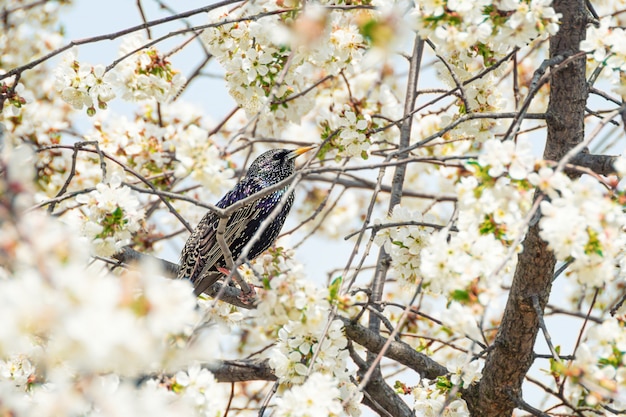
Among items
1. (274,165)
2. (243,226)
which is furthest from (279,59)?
(274,165)

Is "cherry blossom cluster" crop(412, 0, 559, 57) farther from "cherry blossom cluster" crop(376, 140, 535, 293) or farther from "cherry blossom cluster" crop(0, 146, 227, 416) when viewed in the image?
"cherry blossom cluster" crop(0, 146, 227, 416)

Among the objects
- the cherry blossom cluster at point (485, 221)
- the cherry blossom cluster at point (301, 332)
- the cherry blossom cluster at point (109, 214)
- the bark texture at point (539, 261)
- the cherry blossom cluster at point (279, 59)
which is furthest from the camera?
the cherry blossom cluster at point (279, 59)

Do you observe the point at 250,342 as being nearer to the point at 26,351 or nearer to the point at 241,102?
the point at 241,102

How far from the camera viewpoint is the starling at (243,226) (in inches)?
159

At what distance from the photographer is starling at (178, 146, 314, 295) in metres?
4.04

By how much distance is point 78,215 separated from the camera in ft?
8.89

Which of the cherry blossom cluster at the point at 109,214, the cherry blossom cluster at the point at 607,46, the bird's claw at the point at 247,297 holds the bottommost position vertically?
the cherry blossom cluster at the point at 109,214

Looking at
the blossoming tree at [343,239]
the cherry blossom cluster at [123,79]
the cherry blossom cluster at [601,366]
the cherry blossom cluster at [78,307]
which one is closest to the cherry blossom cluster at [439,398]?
the blossoming tree at [343,239]

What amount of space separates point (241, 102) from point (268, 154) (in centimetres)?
143

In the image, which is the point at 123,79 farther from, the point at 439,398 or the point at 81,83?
the point at 439,398

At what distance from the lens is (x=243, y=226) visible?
4.34 metres

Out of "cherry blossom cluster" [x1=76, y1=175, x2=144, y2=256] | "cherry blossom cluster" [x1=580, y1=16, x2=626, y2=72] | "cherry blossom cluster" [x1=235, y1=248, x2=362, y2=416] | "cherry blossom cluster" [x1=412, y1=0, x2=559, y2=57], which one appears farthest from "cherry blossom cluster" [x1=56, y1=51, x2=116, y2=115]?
"cherry blossom cluster" [x1=580, y1=16, x2=626, y2=72]

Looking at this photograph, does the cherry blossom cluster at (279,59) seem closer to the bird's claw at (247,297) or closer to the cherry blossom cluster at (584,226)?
the bird's claw at (247,297)

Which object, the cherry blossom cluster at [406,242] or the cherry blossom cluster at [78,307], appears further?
the cherry blossom cluster at [406,242]
